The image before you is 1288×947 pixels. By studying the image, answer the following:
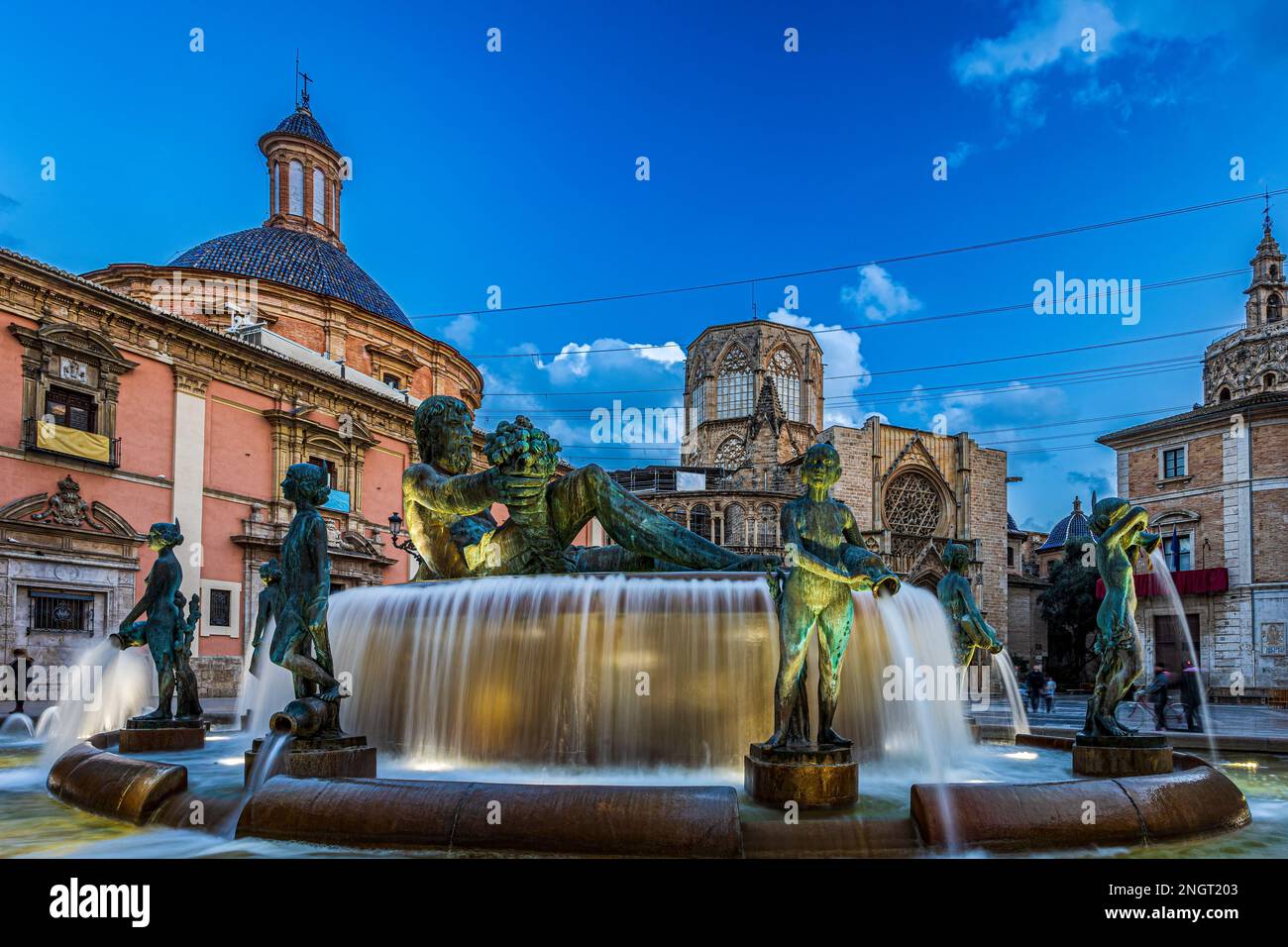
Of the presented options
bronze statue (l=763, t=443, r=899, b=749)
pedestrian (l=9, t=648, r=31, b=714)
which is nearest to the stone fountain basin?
bronze statue (l=763, t=443, r=899, b=749)

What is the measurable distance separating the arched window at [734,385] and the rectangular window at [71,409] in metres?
48.0

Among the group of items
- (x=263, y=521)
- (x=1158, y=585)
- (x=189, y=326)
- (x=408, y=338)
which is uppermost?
(x=408, y=338)

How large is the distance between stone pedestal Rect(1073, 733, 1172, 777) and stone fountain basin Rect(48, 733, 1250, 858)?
1.13m

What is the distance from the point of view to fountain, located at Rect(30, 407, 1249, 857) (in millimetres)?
3953

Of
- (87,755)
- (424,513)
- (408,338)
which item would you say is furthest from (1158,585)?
(87,755)

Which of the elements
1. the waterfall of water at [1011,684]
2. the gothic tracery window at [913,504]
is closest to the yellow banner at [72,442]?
the waterfall of water at [1011,684]

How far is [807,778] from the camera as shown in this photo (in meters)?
4.45

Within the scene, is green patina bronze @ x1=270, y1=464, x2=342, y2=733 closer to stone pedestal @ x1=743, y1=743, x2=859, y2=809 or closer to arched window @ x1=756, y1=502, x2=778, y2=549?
stone pedestal @ x1=743, y1=743, x2=859, y2=809

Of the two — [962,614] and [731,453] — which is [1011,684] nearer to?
[962,614]

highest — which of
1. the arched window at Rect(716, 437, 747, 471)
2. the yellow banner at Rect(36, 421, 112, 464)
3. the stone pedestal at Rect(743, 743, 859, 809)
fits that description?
the arched window at Rect(716, 437, 747, 471)

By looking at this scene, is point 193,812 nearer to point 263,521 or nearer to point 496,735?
point 496,735

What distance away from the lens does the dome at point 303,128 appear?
134ft
